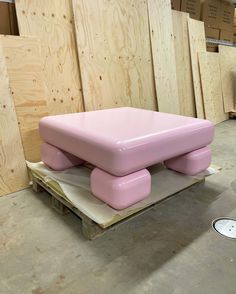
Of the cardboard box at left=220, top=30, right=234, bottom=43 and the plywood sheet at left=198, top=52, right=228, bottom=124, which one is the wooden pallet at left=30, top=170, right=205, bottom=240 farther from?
the cardboard box at left=220, top=30, right=234, bottom=43

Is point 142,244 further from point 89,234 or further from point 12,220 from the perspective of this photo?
point 12,220

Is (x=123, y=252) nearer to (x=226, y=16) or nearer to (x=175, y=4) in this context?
(x=175, y=4)

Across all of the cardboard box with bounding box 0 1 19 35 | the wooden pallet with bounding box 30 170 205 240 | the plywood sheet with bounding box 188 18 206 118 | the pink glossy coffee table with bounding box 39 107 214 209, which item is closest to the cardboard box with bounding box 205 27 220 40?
the plywood sheet with bounding box 188 18 206 118

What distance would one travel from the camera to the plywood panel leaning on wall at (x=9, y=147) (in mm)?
1864

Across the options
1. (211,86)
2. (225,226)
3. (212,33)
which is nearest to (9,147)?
(225,226)

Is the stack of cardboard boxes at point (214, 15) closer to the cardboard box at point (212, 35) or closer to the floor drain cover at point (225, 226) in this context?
the cardboard box at point (212, 35)

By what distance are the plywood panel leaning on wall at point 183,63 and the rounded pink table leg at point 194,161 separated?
1.67 m

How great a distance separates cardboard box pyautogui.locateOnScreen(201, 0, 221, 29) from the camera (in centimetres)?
383

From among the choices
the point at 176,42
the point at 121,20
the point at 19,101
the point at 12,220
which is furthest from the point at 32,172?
the point at 176,42

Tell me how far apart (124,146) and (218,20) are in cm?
389

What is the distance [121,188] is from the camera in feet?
4.32

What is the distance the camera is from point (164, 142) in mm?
1475

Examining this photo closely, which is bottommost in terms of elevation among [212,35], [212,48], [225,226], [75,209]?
[225,226]

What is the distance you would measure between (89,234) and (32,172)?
2.53 ft
